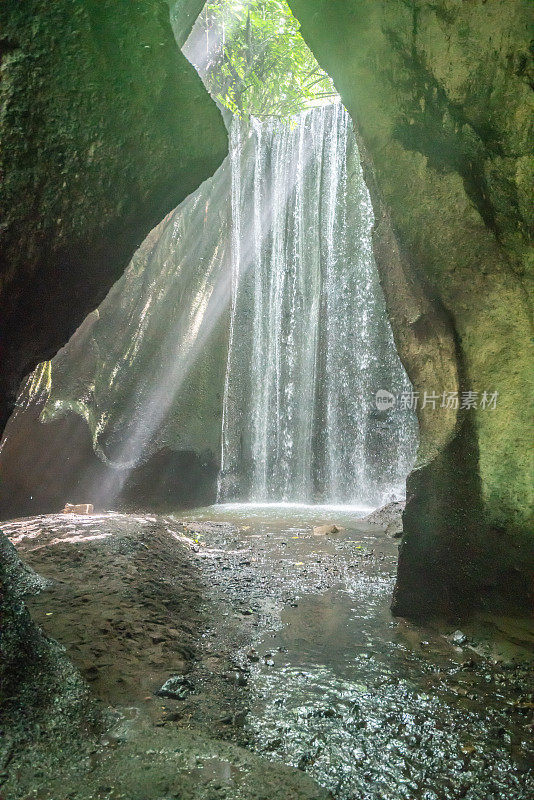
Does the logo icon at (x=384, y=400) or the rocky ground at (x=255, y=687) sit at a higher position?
the logo icon at (x=384, y=400)

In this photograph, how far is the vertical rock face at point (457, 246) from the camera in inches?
116

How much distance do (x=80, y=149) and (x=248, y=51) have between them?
38.9ft

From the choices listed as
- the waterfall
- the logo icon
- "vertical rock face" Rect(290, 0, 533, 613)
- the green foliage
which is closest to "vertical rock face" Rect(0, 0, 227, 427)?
"vertical rock face" Rect(290, 0, 533, 613)

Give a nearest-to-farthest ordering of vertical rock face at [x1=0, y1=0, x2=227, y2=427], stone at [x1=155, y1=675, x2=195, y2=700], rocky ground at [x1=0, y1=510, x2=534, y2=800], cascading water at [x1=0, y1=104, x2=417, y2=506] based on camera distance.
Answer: rocky ground at [x1=0, y1=510, x2=534, y2=800] → vertical rock face at [x1=0, y1=0, x2=227, y2=427] → stone at [x1=155, y1=675, x2=195, y2=700] → cascading water at [x1=0, y1=104, x2=417, y2=506]

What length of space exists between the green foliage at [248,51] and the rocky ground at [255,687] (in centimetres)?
1158

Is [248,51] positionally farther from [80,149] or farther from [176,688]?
[176,688]

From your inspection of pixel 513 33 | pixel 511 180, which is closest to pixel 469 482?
pixel 511 180

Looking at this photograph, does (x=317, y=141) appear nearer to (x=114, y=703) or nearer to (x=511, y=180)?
(x=511, y=180)

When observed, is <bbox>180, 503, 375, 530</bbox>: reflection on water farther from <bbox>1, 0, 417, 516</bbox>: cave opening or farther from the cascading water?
the cascading water

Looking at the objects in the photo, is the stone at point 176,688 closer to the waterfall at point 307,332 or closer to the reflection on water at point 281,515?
the reflection on water at point 281,515

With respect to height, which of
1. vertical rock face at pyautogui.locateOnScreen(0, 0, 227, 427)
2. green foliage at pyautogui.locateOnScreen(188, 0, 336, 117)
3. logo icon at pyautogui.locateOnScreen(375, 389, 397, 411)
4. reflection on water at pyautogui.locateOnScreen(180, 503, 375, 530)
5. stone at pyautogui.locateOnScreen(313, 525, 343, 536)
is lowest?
reflection on water at pyautogui.locateOnScreen(180, 503, 375, 530)

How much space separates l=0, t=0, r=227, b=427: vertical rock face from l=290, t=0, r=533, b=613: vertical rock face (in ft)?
4.90

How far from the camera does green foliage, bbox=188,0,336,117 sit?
1155 cm

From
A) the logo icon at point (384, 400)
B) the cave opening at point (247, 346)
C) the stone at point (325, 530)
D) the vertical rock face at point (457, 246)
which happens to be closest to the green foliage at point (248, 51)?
the cave opening at point (247, 346)
